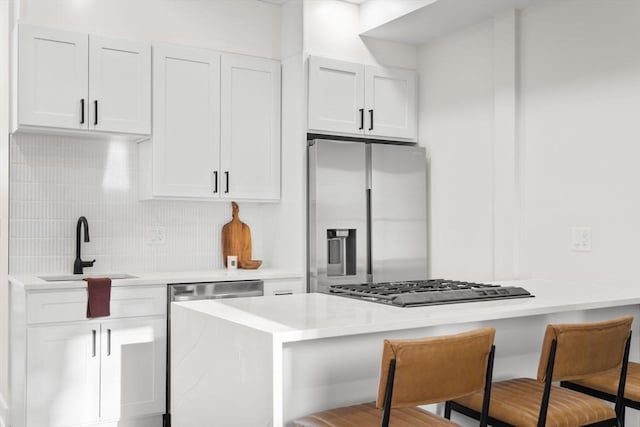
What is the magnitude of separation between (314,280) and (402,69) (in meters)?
1.71

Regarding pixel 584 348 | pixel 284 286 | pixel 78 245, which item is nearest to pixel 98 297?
pixel 78 245

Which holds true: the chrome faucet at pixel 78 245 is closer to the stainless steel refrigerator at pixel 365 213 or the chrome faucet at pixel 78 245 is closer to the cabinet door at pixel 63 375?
the cabinet door at pixel 63 375

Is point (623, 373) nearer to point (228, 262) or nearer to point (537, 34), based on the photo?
point (537, 34)

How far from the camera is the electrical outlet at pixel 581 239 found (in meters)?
3.54

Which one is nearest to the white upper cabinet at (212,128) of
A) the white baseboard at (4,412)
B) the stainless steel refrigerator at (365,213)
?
the stainless steel refrigerator at (365,213)

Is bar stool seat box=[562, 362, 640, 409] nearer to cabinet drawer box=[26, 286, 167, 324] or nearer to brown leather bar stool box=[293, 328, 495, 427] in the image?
brown leather bar stool box=[293, 328, 495, 427]

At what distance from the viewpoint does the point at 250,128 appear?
14.4ft

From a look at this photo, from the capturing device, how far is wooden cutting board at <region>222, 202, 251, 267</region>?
4566mm

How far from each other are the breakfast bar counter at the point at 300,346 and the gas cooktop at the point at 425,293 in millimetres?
56

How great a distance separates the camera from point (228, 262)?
14.7 ft

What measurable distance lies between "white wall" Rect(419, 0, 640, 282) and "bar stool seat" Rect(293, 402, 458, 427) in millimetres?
1849

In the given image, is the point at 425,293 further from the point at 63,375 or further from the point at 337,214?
the point at 63,375

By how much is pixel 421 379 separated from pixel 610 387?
40.7 inches

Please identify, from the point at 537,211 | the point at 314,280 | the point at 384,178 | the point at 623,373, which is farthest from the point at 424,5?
the point at 623,373
